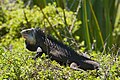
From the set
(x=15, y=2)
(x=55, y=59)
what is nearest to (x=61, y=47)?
(x=55, y=59)

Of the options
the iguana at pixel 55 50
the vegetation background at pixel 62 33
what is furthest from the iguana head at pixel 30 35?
the vegetation background at pixel 62 33

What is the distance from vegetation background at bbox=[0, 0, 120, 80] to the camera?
3.80m

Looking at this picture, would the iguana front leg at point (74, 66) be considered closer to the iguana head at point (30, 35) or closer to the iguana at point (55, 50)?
the iguana at point (55, 50)

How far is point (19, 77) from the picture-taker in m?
3.78

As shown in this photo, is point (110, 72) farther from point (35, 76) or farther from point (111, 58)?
point (35, 76)

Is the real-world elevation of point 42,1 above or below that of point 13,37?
above

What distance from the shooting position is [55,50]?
4.79m

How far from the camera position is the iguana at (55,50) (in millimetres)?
4449

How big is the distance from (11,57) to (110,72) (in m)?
1.01

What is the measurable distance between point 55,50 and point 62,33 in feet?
6.39

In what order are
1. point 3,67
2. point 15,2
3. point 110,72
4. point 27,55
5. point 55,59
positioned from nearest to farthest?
1. point 110,72
2. point 3,67
3. point 27,55
4. point 55,59
5. point 15,2

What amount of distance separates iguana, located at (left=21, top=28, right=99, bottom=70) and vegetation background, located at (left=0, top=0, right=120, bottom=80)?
0.12 meters

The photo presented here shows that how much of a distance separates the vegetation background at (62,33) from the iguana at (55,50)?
119 millimetres

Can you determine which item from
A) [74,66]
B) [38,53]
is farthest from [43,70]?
[38,53]
